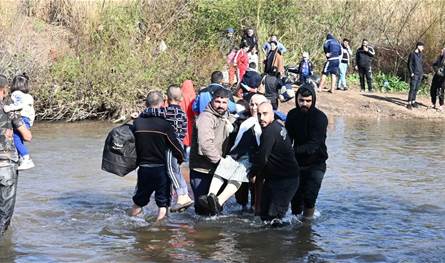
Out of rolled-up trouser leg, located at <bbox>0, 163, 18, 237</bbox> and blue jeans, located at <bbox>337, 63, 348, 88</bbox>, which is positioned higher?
blue jeans, located at <bbox>337, 63, 348, 88</bbox>

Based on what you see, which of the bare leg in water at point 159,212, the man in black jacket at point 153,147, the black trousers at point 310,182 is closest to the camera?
the man in black jacket at point 153,147

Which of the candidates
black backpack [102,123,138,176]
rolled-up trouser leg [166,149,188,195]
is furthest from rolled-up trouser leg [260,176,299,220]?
black backpack [102,123,138,176]

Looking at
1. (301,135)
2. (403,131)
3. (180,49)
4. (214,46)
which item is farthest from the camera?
(214,46)

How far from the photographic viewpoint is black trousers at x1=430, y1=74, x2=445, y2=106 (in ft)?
74.2

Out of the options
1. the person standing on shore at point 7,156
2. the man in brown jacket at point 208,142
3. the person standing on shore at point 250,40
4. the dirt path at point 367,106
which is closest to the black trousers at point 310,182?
the man in brown jacket at point 208,142

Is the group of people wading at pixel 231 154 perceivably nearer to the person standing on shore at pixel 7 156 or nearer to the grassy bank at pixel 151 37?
the person standing on shore at pixel 7 156

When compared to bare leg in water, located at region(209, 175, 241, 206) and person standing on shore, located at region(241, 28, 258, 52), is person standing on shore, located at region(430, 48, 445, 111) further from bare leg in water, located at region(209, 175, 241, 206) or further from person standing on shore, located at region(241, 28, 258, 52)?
bare leg in water, located at region(209, 175, 241, 206)

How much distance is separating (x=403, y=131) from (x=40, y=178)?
32.8ft

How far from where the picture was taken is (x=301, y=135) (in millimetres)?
9492

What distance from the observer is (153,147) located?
30.2 ft

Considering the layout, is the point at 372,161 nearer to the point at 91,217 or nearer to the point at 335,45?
the point at 91,217

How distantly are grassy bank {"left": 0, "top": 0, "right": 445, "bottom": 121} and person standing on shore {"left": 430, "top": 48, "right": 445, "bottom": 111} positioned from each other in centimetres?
368

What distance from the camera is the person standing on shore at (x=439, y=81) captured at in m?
22.4

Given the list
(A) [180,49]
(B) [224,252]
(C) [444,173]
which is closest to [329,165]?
(C) [444,173]
